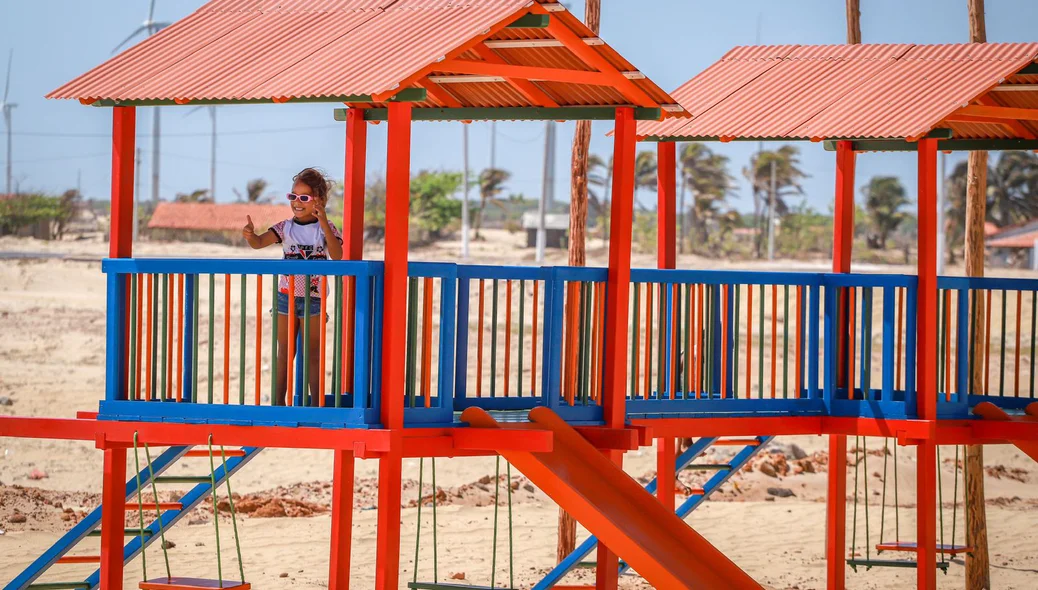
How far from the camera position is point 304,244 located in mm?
11016

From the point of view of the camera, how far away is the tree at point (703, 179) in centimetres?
7800

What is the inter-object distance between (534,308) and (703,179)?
68514 mm

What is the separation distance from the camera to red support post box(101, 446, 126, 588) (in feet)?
36.6

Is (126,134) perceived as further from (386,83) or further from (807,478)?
(807,478)

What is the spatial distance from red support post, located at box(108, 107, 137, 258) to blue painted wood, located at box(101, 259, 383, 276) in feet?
0.90

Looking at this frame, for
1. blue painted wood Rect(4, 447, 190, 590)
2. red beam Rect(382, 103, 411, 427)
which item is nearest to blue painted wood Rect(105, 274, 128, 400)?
blue painted wood Rect(4, 447, 190, 590)

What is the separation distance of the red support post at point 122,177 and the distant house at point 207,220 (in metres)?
45.6

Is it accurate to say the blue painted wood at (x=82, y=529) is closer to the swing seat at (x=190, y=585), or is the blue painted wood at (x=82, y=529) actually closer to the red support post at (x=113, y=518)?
the red support post at (x=113, y=518)

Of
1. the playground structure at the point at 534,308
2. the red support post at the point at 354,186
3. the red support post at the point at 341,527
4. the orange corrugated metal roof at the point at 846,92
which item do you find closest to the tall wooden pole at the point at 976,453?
the orange corrugated metal roof at the point at 846,92

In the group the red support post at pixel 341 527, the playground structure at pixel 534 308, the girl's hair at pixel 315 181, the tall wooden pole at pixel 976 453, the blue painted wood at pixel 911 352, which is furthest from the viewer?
the tall wooden pole at pixel 976 453

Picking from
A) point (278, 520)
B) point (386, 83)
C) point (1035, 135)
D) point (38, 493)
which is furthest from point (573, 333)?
point (38, 493)

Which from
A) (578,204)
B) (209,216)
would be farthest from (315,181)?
(209,216)

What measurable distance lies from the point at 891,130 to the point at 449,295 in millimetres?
4206

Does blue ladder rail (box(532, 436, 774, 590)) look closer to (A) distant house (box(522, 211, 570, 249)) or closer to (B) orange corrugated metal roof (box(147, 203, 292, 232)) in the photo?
(B) orange corrugated metal roof (box(147, 203, 292, 232))
